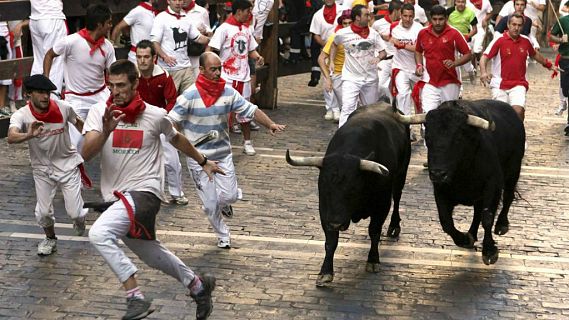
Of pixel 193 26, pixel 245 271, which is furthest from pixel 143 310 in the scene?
pixel 193 26

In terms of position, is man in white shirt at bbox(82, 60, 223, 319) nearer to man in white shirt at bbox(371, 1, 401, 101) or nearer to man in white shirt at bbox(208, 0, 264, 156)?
man in white shirt at bbox(208, 0, 264, 156)

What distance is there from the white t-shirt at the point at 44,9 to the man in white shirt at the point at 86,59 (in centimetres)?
205

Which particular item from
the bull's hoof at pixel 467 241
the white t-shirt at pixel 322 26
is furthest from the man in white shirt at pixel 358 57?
the bull's hoof at pixel 467 241

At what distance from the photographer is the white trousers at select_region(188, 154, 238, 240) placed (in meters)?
10.6

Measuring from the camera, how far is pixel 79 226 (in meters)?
10.7

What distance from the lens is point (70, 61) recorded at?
12.5 m

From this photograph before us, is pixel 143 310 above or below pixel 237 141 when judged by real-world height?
above

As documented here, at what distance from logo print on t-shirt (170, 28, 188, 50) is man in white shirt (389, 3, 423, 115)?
3.23 metres

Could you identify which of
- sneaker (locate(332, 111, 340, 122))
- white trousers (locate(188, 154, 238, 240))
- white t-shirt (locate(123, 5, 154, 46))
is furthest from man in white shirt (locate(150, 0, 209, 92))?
white trousers (locate(188, 154, 238, 240))

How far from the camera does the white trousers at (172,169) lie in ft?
39.9

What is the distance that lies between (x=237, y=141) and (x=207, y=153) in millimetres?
5418

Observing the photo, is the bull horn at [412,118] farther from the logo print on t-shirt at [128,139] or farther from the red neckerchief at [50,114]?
the red neckerchief at [50,114]

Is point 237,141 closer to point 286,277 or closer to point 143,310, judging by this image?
point 286,277

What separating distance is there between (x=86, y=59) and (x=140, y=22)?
2730 millimetres
